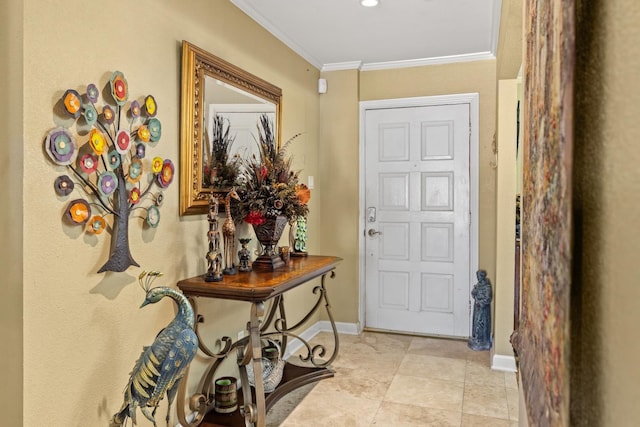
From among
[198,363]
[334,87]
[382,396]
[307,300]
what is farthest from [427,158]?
[198,363]

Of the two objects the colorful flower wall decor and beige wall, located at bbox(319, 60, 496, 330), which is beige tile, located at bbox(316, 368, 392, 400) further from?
the colorful flower wall decor

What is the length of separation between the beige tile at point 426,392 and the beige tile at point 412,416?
0.06 meters

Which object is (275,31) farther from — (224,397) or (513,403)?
(513,403)

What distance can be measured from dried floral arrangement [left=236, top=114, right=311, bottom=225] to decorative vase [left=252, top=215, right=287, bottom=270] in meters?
0.05

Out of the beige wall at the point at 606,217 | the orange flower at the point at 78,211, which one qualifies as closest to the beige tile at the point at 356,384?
the orange flower at the point at 78,211

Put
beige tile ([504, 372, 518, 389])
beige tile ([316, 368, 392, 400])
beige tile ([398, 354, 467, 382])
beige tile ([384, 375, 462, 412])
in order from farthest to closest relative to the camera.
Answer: beige tile ([398, 354, 467, 382]) < beige tile ([504, 372, 518, 389]) < beige tile ([316, 368, 392, 400]) < beige tile ([384, 375, 462, 412])

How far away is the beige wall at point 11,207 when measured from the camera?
1.52 m

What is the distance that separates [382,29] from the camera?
11.2 ft

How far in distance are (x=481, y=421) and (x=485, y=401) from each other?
289 millimetres

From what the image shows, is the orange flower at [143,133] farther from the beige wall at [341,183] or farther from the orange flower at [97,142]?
the beige wall at [341,183]

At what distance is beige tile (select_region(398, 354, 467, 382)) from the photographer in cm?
329

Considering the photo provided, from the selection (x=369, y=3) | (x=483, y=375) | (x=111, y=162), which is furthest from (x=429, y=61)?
(x=111, y=162)

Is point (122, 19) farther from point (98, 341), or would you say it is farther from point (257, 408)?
point (257, 408)

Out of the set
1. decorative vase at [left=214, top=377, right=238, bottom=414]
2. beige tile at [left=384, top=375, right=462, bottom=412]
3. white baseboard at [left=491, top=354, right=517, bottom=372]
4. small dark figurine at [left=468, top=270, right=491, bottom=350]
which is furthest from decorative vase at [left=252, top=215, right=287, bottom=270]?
small dark figurine at [left=468, top=270, right=491, bottom=350]
